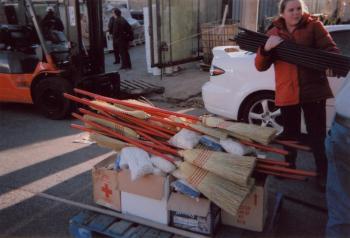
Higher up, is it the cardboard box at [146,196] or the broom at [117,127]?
the broom at [117,127]

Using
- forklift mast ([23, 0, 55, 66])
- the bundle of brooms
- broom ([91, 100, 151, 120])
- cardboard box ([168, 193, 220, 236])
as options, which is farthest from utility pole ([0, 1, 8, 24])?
cardboard box ([168, 193, 220, 236])

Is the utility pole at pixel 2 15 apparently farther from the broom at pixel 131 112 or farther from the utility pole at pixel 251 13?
the utility pole at pixel 251 13

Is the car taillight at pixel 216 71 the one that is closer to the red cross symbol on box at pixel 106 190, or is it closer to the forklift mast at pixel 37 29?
the red cross symbol on box at pixel 106 190

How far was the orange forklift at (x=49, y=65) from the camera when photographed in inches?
259

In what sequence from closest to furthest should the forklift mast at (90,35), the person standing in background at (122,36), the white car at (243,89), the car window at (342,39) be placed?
1. the car window at (342,39)
2. the white car at (243,89)
3. the forklift mast at (90,35)
4. the person standing in background at (122,36)

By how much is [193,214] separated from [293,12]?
1910mm

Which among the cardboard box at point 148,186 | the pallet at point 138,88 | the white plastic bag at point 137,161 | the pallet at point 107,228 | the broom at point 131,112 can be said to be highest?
the broom at point 131,112

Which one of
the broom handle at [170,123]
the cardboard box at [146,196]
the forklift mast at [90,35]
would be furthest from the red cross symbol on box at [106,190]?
the forklift mast at [90,35]

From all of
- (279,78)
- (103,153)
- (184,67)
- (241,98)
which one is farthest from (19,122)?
(184,67)

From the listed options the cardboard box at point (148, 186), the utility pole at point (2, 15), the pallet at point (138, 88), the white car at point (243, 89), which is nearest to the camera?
the cardboard box at point (148, 186)

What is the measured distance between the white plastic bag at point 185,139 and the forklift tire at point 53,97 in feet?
12.9

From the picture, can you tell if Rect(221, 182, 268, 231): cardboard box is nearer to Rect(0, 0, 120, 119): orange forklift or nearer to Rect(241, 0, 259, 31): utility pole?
Rect(0, 0, 120, 119): orange forklift

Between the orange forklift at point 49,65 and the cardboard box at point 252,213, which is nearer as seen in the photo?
the cardboard box at point 252,213

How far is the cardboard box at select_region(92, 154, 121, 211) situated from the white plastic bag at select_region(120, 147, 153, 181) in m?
0.18
